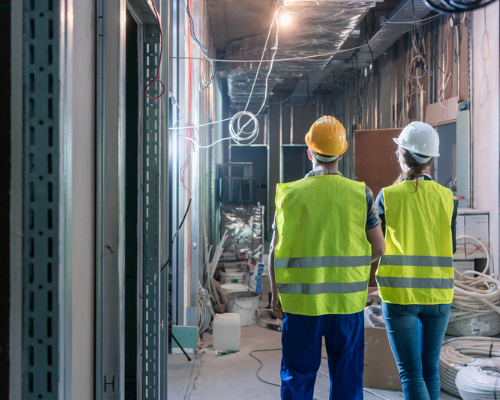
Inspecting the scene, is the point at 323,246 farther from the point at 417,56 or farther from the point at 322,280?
the point at 417,56

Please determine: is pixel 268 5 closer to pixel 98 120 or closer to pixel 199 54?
pixel 199 54

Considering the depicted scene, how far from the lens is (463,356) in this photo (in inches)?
115

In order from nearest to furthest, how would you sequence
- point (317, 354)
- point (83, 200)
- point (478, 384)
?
point (83, 200)
point (317, 354)
point (478, 384)

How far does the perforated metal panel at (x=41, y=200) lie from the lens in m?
0.97

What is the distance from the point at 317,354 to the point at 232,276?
11.6 ft

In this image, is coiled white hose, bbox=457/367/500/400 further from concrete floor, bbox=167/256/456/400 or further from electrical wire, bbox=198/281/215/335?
electrical wire, bbox=198/281/215/335

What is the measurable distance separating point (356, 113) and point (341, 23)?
385 centimetres

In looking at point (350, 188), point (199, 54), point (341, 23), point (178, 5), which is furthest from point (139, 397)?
point (341, 23)

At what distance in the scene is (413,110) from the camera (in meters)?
5.68

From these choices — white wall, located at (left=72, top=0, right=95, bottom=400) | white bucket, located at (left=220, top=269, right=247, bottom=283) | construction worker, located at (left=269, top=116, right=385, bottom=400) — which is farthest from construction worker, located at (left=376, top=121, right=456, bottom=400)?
white bucket, located at (left=220, top=269, right=247, bottom=283)

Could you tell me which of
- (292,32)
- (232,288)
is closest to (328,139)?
(232,288)

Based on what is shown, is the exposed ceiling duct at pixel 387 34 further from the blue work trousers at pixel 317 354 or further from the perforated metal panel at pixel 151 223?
the blue work trousers at pixel 317 354

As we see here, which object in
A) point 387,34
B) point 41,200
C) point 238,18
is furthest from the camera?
point 238,18

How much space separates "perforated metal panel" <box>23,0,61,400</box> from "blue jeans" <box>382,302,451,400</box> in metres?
1.47
